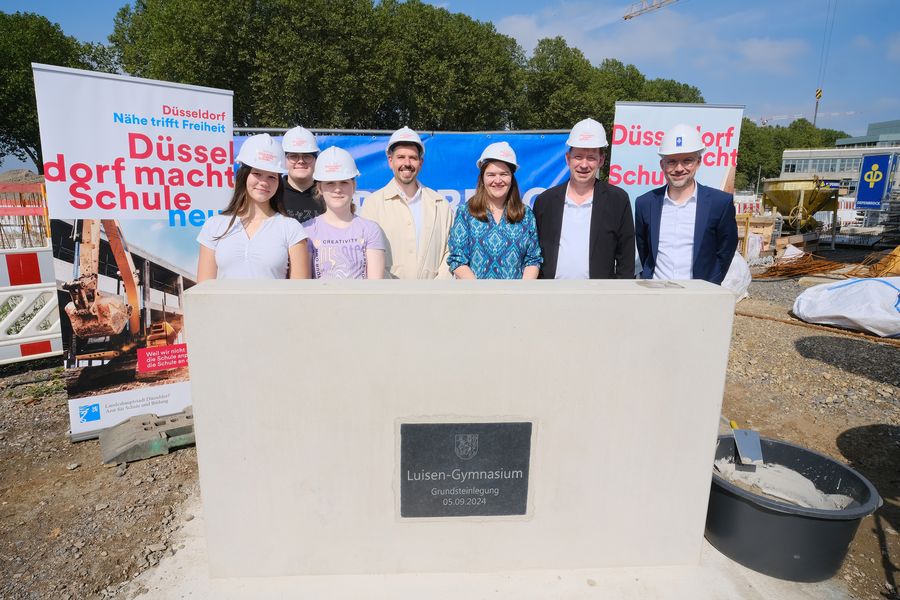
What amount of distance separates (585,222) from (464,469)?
1776 millimetres

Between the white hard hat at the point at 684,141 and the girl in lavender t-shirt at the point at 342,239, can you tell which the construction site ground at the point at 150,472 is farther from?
the white hard hat at the point at 684,141

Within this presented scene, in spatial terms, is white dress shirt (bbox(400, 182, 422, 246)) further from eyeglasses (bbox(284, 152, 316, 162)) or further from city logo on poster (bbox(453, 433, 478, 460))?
city logo on poster (bbox(453, 433, 478, 460))

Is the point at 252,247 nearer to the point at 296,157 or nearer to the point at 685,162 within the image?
the point at 296,157

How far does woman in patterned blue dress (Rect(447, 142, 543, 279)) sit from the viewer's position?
3111 millimetres

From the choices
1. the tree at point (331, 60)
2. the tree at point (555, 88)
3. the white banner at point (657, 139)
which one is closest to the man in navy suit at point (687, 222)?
the white banner at point (657, 139)

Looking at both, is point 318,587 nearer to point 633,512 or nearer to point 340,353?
point 340,353

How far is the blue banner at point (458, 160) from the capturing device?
5.51 m

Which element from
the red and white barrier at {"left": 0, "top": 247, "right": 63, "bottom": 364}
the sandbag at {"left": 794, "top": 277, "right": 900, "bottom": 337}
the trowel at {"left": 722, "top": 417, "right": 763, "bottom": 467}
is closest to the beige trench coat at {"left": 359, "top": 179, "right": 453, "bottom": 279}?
the trowel at {"left": 722, "top": 417, "right": 763, "bottom": 467}

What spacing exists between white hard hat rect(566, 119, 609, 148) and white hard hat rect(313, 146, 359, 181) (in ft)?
4.41

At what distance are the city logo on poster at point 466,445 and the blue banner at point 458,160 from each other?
12.3ft

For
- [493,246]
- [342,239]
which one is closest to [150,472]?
[342,239]

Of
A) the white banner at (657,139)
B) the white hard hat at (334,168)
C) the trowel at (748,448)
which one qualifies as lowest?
the trowel at (748,448)

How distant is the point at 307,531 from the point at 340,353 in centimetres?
85

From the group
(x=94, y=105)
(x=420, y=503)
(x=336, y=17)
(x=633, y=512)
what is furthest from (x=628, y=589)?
(x=336, y=17)
